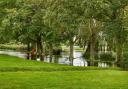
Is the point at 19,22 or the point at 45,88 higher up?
the point at 19,22

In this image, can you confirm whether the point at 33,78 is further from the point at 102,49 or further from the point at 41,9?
the point at 102,49

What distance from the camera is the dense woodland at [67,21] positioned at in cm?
2602

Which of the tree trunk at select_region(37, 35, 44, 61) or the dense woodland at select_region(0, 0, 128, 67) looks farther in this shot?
the tree trunk at select_region(37, 35, 44, 61)

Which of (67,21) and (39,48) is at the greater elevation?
(67,21)

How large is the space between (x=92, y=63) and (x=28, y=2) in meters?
8.62

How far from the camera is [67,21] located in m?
27.0

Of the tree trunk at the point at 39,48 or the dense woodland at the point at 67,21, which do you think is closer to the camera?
the dense woodland at the point at 67,21

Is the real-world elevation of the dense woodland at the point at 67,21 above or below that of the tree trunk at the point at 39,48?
above

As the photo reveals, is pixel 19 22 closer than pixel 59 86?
No

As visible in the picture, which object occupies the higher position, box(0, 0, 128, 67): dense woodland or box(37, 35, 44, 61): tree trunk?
box(0, 0, 128, 67): dense woodland

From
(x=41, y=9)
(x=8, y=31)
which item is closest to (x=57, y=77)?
(x=41, y=9)

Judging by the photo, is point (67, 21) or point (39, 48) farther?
point (39, 48)

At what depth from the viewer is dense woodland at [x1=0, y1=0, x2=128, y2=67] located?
2602cm

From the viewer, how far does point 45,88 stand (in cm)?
1505
